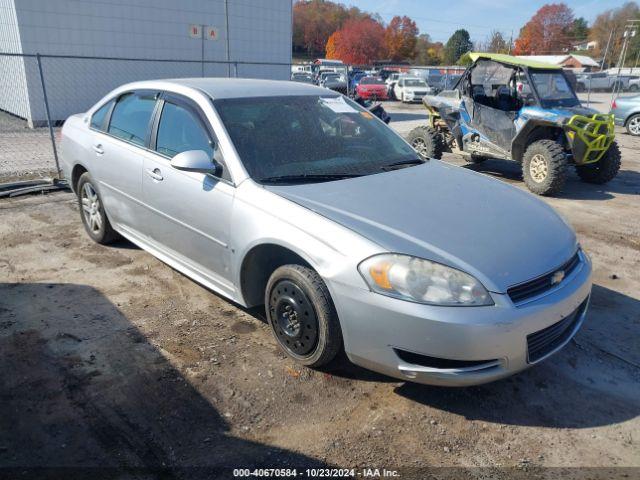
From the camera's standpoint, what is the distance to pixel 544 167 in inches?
304

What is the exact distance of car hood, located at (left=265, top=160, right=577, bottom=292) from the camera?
2.67 m

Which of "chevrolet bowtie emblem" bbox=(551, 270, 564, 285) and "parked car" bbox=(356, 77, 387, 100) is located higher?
"chevrolet bowtie emblem" bbox=(551, 270, 564, 285)

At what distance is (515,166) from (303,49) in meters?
78.0

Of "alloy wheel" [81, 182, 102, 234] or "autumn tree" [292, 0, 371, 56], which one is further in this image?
"autumn tree" [292, 0, 371, 56]

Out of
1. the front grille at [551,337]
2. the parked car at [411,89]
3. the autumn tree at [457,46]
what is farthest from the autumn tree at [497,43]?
the front grille at [551,337]

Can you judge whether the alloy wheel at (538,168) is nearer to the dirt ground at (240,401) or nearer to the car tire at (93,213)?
the dirt ground at (240,401)

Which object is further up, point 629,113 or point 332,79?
point 332,79

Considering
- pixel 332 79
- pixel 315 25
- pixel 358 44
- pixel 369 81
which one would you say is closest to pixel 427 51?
pixel 358 44

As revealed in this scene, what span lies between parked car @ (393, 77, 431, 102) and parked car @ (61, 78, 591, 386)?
974 inches

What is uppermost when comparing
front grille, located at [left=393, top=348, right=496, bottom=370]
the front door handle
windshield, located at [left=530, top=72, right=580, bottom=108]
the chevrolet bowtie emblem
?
windshield, located at [left=530, top=72, right=580, bottom=108]

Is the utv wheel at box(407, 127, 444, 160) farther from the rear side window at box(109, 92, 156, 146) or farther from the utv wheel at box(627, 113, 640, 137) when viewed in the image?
the utv wheel at box(627, 113, 640, 137)


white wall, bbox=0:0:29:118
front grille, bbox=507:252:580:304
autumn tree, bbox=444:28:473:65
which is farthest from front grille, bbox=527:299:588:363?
autumn tree, bbox=444:28:473:65

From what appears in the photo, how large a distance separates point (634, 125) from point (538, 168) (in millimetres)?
10003

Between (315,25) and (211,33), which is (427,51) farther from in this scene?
(211,33)
